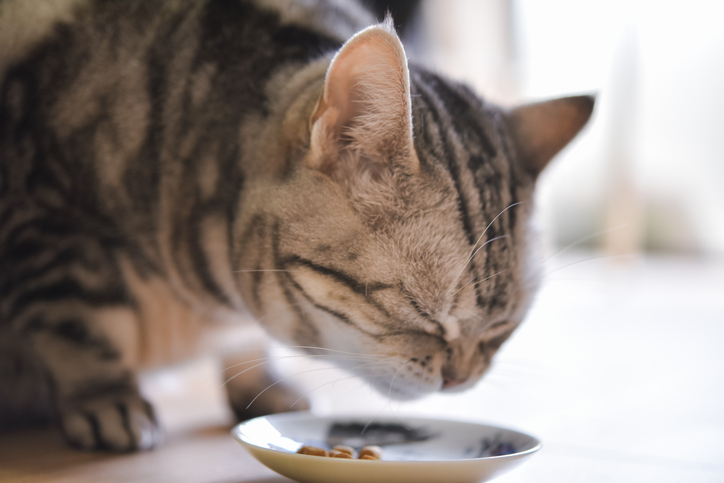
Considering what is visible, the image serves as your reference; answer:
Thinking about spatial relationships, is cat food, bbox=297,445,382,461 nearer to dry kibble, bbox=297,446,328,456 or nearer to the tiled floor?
dry kibble, bbox=297,446,328,456

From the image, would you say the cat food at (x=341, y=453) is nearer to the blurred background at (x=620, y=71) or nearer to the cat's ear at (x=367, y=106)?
the cat's ear at (x=367, y=106)

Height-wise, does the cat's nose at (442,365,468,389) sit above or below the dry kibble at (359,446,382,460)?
above

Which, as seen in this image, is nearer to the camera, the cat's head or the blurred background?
the cat's head

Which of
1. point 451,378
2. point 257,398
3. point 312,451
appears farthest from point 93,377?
point 451,378

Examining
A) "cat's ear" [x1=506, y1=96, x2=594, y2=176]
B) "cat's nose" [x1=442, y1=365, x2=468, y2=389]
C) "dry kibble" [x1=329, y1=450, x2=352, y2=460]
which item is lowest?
"dry kibble" [x1=329, y1=450, x2=352, y2=460]

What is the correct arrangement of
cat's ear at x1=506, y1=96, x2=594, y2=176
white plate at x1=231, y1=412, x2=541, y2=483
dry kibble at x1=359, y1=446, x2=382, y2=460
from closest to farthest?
white plate at x1=231, y1=412, x2=541, y2=483, dry kibble at x1=359, y1=446, x2=382, y2=460, cat's ear at x1=506, y1=96, x2=594, y2=176

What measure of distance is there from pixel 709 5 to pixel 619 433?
3.26 m

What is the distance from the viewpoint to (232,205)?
112 cm

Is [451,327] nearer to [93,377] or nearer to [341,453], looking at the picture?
[341,453]

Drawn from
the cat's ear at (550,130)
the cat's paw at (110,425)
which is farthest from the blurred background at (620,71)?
the cat's paw at (110,425)

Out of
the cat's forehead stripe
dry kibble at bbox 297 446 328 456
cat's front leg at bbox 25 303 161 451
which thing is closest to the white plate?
dry kibble at bbox 297 446 328 456

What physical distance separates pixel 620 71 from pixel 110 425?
11.6ft

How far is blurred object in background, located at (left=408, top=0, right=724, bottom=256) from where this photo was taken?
12.1 feet

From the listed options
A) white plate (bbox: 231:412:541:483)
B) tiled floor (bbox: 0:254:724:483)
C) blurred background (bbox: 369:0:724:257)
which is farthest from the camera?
blurred background (bbox: 369:0:724:257)
